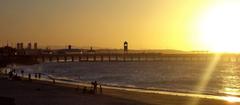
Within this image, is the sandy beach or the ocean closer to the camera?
the sandy beach

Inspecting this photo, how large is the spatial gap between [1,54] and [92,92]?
11184 cm

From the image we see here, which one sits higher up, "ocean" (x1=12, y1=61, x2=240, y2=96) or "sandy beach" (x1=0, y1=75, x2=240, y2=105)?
"sandy beach" (x1=0, y1=75, x2=240, y2=105)

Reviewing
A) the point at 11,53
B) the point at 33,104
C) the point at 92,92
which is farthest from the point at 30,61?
the point at 33,104

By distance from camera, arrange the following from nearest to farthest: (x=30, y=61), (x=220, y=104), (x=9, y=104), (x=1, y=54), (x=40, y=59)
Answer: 1. (x=9, y=104)
2. (x=220, y=104)
3. (x=1, y=54)
4. (x=30, y=61)
5. (x=40, y=59)

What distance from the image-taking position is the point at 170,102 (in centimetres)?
3061

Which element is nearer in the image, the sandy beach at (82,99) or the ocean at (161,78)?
the sandy beach at (82,99)

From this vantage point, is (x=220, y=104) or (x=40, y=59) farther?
(x=40, y=59)

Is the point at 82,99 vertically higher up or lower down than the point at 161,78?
higher up

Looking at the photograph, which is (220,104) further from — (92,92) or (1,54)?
(1,54)

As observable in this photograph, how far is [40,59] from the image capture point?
190 meters

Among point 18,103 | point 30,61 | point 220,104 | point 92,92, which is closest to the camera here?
point 18,103

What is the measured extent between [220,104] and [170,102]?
3.00 metres

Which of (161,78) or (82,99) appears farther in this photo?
(161,78)

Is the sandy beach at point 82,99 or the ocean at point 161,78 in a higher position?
the sandy beach at point 82,99
